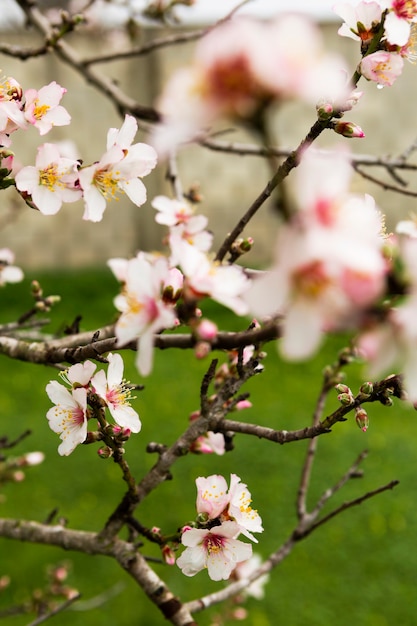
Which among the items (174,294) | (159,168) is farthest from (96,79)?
(159,168)

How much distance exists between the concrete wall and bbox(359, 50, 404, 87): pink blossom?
519cm

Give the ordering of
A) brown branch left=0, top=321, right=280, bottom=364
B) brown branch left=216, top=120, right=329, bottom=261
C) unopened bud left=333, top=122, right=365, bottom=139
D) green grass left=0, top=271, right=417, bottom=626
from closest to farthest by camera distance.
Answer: brown branch left=0, top=321, right=280, bottom=364, brown branch left=216, top=120, right=329, bottom=261, unopened bud left=333, top=122, right=365, bottom=139, green grass left=0, top=271, right=417, bottom=626

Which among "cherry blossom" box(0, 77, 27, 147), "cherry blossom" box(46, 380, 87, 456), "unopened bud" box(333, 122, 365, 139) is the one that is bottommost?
"cherry blossom" box(46, 380, 87, 456)

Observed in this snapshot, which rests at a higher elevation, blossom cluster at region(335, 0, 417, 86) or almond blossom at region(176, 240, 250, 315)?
blossom cluster at region(335, 0, 417, 86)

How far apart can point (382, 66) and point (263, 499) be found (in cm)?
283

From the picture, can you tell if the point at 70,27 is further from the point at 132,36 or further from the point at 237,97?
the point at 237,97

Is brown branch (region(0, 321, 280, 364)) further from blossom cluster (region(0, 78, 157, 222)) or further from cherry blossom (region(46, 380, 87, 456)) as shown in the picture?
blossom cluster (region(0, 78, 157, 222))

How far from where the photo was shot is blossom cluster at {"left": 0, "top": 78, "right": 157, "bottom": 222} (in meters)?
0.96

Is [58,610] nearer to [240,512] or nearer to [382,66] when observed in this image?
[240,512]

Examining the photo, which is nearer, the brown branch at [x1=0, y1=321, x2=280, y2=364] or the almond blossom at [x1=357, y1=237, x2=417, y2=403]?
the almond blossom at [x1=357, y1=237, x2=417, y2=403]

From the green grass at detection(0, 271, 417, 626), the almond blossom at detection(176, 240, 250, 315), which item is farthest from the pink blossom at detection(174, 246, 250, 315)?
the green grass at detection(0, 271, 417, 626)

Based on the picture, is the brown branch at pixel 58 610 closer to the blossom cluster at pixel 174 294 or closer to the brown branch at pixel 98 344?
the brown branch at pixel 98 344

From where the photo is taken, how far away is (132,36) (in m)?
2.44

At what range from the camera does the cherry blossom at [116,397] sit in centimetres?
103
